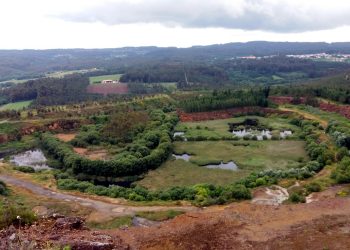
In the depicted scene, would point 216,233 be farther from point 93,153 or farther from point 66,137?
point 66,137

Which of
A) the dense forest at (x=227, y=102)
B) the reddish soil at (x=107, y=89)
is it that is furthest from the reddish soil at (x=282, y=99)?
the reddish soil at (x=107, y=89)

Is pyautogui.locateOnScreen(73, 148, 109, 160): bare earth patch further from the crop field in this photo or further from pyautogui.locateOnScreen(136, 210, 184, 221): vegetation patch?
the crop field

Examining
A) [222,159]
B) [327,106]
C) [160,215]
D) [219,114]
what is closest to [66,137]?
[222,159]

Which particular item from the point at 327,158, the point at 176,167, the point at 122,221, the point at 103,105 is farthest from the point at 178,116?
the point at 122,221

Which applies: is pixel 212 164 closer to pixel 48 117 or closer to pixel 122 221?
pixel 122 221

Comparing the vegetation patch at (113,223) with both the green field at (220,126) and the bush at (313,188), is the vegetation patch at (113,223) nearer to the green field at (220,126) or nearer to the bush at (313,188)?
the bush at (313,188)

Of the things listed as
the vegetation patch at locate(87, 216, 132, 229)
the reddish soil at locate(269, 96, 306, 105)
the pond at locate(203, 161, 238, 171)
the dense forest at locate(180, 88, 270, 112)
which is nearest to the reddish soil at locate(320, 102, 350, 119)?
the reddish soil at locate(269, 96, 306, 105)
